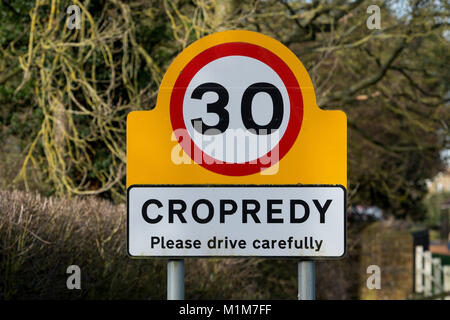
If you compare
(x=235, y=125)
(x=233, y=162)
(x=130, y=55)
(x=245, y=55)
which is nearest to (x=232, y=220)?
(x=233, y=162)

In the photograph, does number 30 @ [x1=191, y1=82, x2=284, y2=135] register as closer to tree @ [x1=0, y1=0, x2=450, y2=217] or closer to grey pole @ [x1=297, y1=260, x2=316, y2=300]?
grey pole @ [x1=297, y1=260, x2=316, y2=300]

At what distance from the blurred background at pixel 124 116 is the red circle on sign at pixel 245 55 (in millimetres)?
3244

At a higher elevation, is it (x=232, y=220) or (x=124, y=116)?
(x=124, y=116)

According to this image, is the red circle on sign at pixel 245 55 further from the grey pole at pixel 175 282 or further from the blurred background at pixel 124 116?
the blurred background at pixel 124 116

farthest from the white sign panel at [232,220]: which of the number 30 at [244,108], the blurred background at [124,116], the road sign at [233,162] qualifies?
the blurred background at [124,116]

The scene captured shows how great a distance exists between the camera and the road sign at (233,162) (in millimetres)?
2732

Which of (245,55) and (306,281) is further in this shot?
(245,55)

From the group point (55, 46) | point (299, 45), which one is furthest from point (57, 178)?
point (299, 45)

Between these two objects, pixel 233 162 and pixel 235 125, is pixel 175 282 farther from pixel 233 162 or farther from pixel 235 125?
pixel 235 125

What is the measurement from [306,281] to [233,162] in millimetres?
493

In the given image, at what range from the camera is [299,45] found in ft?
46.5

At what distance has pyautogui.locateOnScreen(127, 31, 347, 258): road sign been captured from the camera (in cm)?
273

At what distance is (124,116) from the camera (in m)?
10.2

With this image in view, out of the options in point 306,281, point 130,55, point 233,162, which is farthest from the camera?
point 130,55
